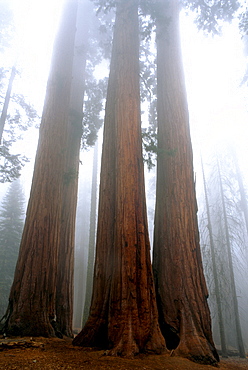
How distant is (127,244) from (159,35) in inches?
224

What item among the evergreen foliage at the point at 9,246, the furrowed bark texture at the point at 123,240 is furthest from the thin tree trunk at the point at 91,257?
the furrowed bark texture at the point at 123,240

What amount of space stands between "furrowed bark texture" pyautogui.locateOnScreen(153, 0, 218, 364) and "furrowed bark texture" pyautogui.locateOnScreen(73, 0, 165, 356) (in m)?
0.51

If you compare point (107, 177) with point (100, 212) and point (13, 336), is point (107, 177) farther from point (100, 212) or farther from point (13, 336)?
point (13, 336)

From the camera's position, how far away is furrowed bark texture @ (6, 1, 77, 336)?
15.6 ft

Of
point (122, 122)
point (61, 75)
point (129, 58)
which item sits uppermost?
point (61, 75)

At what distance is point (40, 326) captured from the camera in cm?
468

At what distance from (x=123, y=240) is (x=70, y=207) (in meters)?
3.90

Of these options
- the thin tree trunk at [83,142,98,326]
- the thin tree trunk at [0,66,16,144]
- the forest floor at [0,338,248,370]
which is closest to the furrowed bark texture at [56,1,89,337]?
the forest floor at [0,338,248,370]

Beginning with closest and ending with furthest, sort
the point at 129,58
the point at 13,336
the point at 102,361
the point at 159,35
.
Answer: the point at 102,361
the point at 13,336
the point at 129,58
the point at 159,35

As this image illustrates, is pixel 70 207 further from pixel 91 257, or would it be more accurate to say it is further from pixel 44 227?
pixel 91 257

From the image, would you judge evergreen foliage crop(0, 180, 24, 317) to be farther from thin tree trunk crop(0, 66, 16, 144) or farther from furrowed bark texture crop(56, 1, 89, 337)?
furrowed bark texture crop(56, 1, 89, 337)

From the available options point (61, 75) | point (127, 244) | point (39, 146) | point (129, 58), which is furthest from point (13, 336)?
point (61, 75)

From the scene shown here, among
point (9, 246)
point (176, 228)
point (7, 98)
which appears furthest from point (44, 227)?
point (9, 246)

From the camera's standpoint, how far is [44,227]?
5.48m
